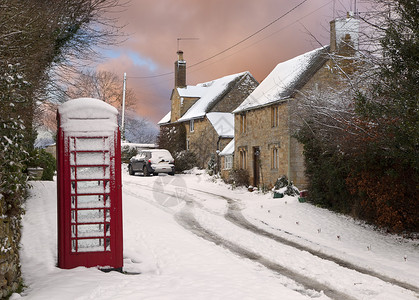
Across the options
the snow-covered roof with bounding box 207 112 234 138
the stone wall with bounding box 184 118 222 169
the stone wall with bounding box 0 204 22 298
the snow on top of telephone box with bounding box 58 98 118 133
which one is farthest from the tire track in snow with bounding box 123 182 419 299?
the stone wall with bounding box 184 118 222 169

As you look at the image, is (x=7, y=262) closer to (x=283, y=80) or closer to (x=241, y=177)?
(x=241, y=177)

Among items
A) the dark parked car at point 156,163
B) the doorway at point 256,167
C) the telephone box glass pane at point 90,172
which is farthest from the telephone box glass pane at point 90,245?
the dark parked car at point 156,163

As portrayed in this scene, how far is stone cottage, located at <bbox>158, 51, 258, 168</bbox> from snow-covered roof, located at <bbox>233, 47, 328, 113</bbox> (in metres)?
6.18

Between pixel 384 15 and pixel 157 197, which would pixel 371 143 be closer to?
pixel 384 15

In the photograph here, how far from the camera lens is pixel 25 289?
583 centimetres

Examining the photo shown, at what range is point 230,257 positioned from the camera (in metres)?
8.47

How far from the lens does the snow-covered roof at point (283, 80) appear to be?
2256cm

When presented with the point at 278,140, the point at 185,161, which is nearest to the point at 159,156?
the point at 185,161

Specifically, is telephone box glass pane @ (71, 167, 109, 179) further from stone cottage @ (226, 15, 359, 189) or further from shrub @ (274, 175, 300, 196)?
stone cottage @ (226, 15, 359, 189)

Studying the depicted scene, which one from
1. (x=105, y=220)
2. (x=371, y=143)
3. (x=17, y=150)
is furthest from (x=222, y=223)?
(x=17, y=150)

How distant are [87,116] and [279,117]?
54.1ft

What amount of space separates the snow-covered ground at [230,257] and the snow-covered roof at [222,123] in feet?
54.9

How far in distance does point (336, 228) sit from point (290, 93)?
10.4 metres

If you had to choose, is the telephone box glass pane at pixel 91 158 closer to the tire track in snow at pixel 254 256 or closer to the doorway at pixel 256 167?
the tire track in snow at pixel 254 256
